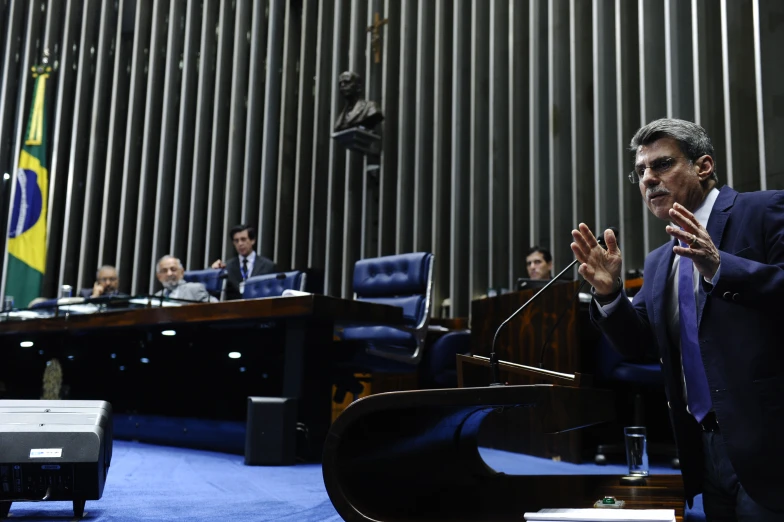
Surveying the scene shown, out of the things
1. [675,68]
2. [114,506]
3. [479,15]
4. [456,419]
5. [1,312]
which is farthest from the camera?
[479,15]

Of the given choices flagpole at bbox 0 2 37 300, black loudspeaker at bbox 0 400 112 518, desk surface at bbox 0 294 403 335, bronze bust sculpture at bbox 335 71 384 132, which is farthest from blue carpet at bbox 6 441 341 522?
flagpole at bbox 0 2 37 300

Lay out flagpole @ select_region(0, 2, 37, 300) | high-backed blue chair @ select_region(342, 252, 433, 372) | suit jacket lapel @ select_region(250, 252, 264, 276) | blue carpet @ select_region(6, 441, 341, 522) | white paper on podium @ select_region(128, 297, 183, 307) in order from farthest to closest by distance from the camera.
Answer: flagpole @ select_region(0, 2, 37, 300), suit jacket lapel @ select_region(250, 252, 264, 276), high-backed blue chair @ select_region(342, 252, 433, 372), white paper on podium @ select_region(128, 297, 183, 307), blue carpet @ select_region(6, 441, 341, 522)

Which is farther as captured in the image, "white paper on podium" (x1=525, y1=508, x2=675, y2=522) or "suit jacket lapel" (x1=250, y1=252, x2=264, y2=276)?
"suit jacket lapel" (x1=250, y1=252, x2=264, y2=276)

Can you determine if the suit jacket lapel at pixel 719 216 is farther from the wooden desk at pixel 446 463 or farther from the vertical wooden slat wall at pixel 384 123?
the vertical wooden slat wall at pixel 384 123

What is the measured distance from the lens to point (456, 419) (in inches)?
57.1

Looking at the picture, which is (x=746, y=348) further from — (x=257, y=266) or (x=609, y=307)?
(x=257, y=266)

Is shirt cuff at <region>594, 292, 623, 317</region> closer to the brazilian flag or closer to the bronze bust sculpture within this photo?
the bronze bust sculpture

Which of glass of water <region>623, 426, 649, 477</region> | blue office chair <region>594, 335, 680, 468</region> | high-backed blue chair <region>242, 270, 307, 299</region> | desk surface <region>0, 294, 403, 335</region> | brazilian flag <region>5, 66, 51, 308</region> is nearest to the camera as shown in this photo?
glass of water <region>623, 426, 649, 477</region>

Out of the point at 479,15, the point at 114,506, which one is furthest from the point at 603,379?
the point at 479,15

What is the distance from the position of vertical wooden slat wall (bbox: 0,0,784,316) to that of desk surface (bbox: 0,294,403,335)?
2.38 meters

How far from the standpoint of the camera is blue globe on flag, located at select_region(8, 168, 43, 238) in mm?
7227

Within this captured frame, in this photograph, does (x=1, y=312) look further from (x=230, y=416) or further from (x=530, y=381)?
(x=530, y=381)

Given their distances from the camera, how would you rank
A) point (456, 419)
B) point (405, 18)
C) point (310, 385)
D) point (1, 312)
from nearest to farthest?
point (456, 419), point (310, 385), point (1, 312), point (405, 18)

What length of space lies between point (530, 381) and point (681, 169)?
6.46 ft
